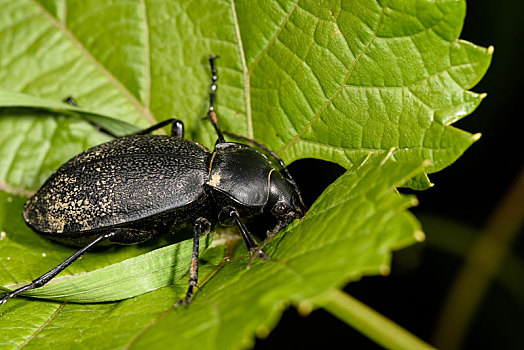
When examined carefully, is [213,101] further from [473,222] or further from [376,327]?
[473,222]

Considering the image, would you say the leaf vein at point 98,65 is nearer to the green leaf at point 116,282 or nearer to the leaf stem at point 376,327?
the green leaf at point 116,282

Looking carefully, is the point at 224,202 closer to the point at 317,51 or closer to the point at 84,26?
the point at 317,51

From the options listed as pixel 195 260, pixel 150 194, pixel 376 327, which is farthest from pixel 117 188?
pixel 376 327

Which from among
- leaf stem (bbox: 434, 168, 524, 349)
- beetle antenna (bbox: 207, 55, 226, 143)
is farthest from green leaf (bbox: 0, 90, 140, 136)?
leaf stem (bbox: 434, 168, 524, 349)

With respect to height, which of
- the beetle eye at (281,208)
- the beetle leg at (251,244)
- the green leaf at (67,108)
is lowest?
the beetle eye at (281,208)

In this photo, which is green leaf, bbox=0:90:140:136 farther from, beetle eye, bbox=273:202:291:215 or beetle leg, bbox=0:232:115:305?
beetle eye, bbox=273:202:291:215

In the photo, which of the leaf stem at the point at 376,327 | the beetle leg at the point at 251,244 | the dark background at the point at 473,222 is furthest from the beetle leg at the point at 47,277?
the dark background at the point at 473,222
